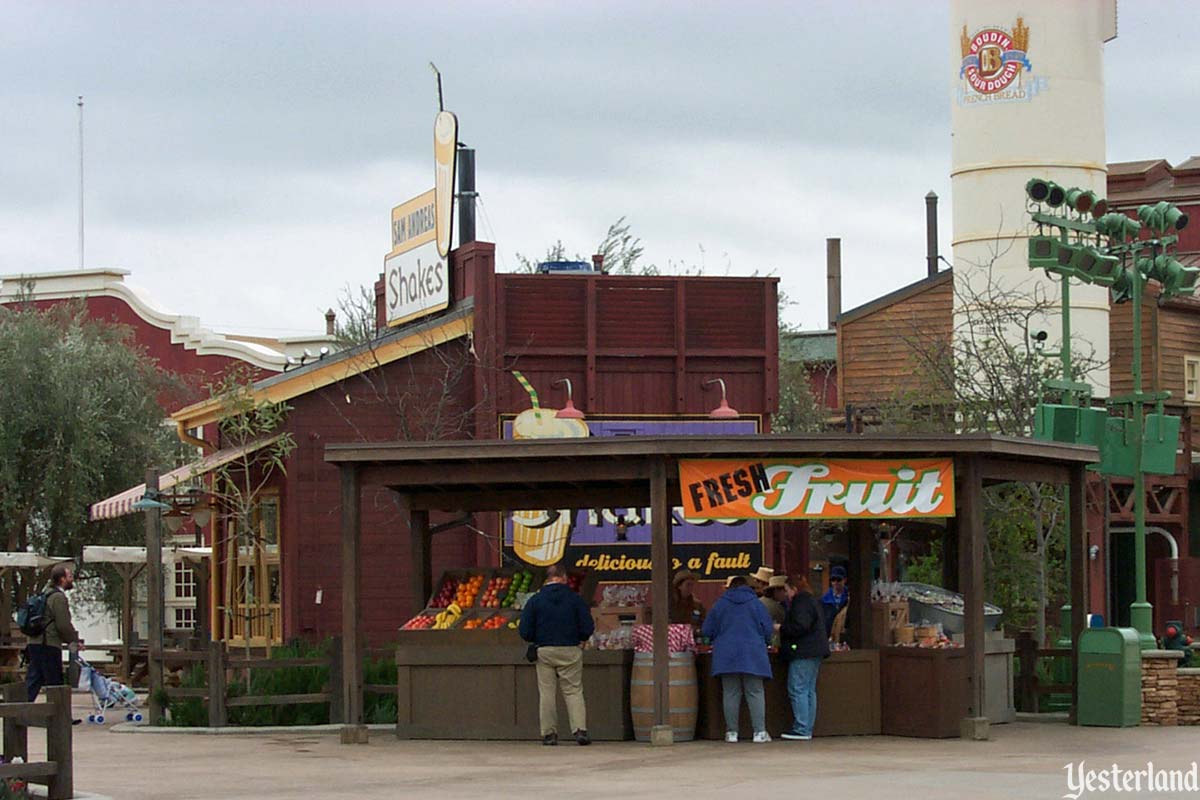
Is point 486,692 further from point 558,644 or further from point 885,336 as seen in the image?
point 885,336

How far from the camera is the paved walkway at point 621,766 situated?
15.0 meters

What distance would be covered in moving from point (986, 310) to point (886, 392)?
32.5 feet

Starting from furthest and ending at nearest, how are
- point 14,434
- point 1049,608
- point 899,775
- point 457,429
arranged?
1. point 14,434
2. point 1049,608
3. point 457,429
4. point 899,775

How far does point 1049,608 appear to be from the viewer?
114 ft

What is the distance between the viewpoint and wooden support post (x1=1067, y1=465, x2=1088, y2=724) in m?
20.8

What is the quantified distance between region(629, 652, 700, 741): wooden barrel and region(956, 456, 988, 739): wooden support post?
2.59 m

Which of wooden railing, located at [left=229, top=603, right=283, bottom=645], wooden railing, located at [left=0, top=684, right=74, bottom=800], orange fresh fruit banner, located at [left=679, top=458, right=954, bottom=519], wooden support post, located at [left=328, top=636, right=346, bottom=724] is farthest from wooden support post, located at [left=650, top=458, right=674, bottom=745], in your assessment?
wooden railing, located at [left=229, top=603, right=283, bottom=645]

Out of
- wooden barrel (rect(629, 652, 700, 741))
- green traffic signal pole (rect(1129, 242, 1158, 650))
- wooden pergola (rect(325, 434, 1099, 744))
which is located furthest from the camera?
green traffic signal pole (rect(1129, 242, 1158, 650))

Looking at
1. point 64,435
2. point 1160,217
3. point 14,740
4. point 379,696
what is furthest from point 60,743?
point 64,435

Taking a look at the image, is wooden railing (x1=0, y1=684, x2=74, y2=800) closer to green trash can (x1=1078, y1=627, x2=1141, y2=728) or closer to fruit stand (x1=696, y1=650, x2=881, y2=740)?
fruit stand (x1=696, y1=650, x2=881, y2=740)

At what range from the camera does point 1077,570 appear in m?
20.9

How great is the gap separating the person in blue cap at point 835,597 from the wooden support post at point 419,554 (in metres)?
4.40

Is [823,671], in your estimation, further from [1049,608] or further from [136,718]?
[1049,608]

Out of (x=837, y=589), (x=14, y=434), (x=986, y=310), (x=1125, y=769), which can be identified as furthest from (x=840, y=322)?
(x=1125, y=769)
